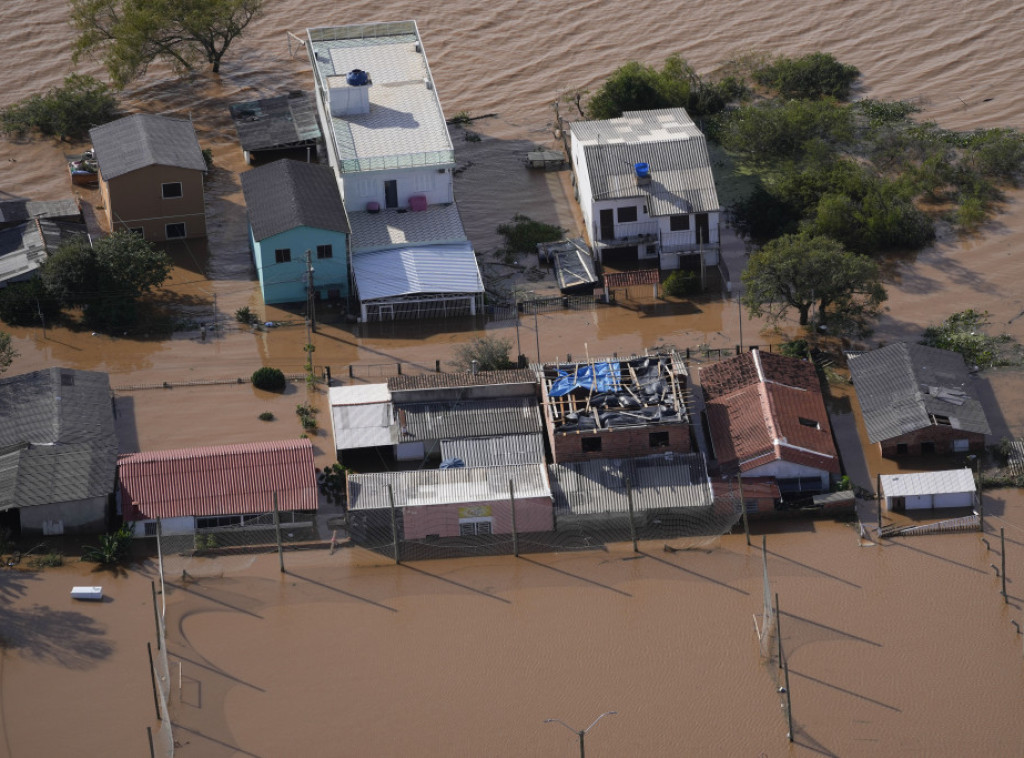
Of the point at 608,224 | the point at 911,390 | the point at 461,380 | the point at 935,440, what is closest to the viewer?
the point at 935,440

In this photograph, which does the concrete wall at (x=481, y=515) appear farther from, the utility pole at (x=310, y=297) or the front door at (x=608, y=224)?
the front door at (x=608, y=224)

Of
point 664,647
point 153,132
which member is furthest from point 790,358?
point 153,132

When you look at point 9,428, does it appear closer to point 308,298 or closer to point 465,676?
point 308,298

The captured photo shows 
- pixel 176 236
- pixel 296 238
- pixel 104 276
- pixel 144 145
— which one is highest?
pixel 144 145

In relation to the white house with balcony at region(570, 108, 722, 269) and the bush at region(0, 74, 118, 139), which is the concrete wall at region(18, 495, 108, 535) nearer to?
the white house with balcony at region(570, 108, 722, 269)

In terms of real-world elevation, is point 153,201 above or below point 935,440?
above

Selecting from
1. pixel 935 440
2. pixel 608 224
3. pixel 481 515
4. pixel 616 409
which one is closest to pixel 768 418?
pixel 616 409

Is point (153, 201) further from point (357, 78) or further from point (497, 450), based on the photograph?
point (497, 450)
